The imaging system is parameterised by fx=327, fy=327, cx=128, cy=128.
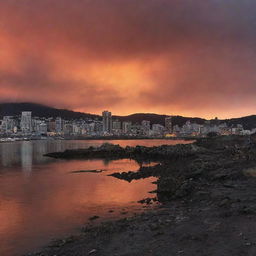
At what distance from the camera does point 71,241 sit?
13078 millimetres

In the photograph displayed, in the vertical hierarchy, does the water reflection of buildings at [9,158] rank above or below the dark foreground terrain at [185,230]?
below

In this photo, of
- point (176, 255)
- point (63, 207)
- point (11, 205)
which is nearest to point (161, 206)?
point (63, 207)

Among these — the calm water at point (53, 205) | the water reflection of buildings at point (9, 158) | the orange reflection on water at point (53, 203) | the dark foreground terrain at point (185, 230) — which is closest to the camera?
the dark foreground terrain at point (185, 230)

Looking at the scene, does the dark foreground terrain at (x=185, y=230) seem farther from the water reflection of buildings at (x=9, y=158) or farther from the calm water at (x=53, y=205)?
the water reflection of buildings at (x=9, y=158)

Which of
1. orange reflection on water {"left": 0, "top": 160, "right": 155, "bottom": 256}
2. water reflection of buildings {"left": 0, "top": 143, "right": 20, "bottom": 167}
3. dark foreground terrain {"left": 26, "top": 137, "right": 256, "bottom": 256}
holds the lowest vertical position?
water reflection of buildings {"left": 0, "top": 143, "right": 20, "bottom": 167}

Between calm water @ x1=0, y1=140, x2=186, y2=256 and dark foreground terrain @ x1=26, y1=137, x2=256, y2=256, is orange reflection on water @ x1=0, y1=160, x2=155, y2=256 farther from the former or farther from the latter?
dark foreground terrain @ x1=26, y1=137, x2=256, y2=256

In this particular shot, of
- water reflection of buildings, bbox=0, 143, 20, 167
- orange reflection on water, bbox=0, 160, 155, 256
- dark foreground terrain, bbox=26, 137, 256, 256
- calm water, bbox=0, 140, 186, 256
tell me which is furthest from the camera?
water reflection of buildings, bbox=0, 143, 20, 167

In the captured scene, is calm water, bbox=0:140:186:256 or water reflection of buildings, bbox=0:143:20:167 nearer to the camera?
calm water, bbox=0:140:186:256

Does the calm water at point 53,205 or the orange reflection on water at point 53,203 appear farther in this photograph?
the orange reflection on water at point 53,203

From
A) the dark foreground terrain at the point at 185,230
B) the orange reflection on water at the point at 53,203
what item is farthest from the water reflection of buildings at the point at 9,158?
the dark foreground terrain at the point at 185,230

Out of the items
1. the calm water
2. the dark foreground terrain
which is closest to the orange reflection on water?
the calm water

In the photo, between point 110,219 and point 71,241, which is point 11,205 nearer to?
point 110,219

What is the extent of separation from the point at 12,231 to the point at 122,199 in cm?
921

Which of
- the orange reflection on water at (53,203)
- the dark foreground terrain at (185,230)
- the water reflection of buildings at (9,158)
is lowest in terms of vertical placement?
the water reflection of buildings at (9,158)
